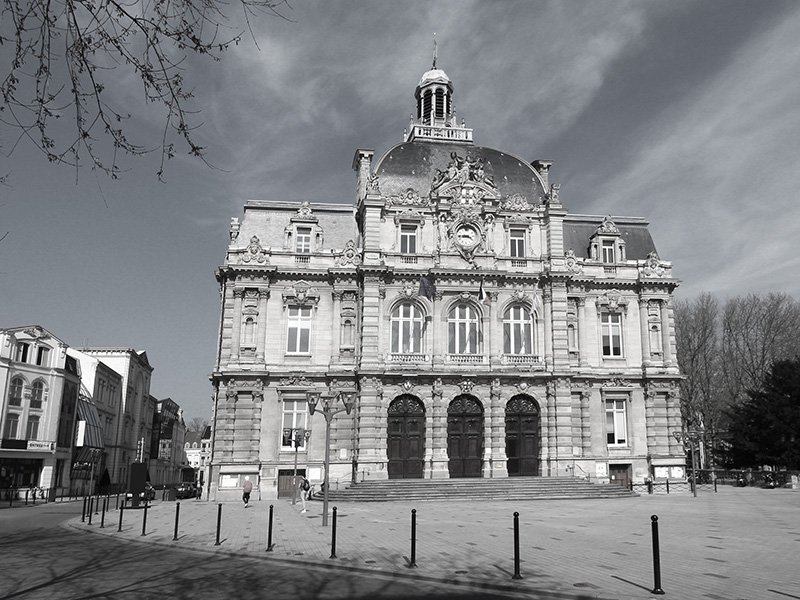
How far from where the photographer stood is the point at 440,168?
44125 mm

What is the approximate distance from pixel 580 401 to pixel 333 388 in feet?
48.8

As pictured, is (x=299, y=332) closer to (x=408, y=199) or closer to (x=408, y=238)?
(x=408, y=238)

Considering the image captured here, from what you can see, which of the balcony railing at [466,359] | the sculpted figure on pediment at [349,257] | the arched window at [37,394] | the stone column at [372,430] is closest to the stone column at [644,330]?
the balcony railing at [466,359]

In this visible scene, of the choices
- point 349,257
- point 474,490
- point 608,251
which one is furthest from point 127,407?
point 608,251

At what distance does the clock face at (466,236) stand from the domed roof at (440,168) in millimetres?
3300

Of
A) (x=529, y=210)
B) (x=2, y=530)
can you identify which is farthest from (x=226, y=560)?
(x=529, y=210)

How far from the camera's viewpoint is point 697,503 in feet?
107

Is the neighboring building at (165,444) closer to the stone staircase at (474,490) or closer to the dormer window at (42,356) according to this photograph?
the dormer window at (42,356)

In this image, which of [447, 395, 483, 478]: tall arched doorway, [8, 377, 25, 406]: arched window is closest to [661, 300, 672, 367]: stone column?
[447, 395, 483, 478]: tall arched doorway

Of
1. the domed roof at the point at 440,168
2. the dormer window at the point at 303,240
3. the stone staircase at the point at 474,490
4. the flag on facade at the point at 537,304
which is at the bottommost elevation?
the stone staircase at the point at 474,490

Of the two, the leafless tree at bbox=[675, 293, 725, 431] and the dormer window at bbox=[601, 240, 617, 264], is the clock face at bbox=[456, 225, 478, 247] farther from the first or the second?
the leafless tree at bbox=[675, 293, 725, 431]

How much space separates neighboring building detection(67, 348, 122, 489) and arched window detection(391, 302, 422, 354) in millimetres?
26861

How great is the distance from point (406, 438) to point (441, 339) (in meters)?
6.08

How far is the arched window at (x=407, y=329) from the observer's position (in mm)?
40500
